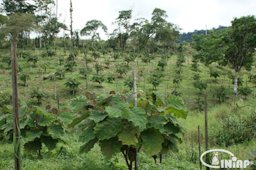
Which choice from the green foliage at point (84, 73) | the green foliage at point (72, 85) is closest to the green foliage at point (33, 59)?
the green foliage at point (84, 73)

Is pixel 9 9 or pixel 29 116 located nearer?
pixel 29 116

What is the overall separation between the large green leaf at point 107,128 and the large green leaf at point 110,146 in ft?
0.62

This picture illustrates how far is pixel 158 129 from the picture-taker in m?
3.72

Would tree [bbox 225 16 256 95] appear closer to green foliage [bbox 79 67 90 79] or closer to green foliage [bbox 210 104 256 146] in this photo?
green foliage [bbox 79 67 90 79]

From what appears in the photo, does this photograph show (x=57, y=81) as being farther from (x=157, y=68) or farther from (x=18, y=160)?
(x=18, y=160)

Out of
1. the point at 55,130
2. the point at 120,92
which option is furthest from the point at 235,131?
the point at 55,130

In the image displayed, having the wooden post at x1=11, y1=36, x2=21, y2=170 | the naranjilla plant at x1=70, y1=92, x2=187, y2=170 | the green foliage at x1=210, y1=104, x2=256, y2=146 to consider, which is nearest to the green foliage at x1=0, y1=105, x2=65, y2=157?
the naranjilla plant at x1=70, y1=92, x2=187, y2=170

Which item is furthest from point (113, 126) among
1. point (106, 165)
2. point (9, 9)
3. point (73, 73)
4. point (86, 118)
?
point (9, 9)

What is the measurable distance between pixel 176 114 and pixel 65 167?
2.56 m

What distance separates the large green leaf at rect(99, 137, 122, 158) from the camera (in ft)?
11.8

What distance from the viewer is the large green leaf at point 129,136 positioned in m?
3.41

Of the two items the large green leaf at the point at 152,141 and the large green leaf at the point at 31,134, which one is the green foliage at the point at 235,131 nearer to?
the large green leaf at the point at 31,134

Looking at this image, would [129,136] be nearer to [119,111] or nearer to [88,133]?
[119,111]

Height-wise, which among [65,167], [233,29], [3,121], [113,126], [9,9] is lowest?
[65,167]
